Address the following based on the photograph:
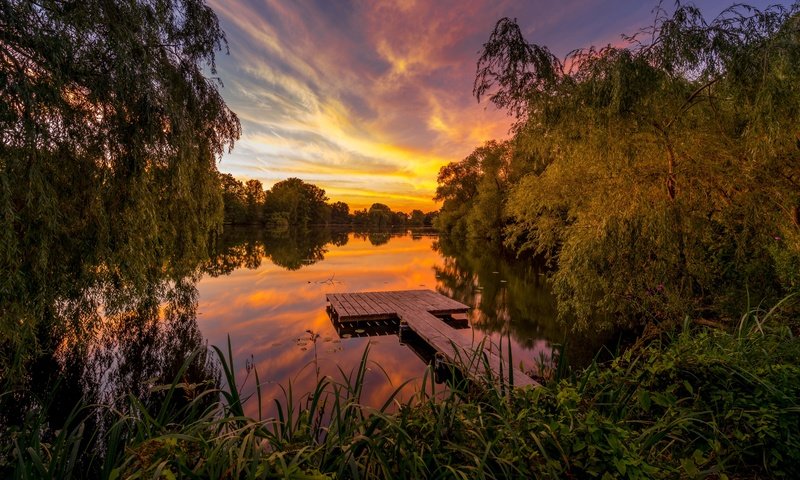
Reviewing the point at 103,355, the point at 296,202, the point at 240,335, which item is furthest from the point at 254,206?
the point at 103,355

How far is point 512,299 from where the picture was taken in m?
13.9

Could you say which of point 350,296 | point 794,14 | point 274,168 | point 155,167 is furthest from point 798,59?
point 274,168

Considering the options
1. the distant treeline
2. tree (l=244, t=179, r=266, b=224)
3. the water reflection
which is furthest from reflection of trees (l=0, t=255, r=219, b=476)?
tree (l=244, t=179, r=266, b=224)

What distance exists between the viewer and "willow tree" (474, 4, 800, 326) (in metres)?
5.58

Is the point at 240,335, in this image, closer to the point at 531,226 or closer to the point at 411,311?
the point at 411,311

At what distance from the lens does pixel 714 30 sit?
5551 millimetres

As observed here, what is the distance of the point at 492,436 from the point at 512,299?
12.6 m

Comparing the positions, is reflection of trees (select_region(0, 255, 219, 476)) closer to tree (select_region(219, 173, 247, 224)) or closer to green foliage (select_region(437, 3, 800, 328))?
green foliage (select_region(437, 3, 800, 328))

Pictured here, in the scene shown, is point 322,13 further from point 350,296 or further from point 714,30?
point 714,30

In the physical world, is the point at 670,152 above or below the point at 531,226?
above

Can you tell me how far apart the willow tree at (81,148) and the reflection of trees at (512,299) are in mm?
5373

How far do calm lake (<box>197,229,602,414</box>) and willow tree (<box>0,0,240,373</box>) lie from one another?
9.83 ft

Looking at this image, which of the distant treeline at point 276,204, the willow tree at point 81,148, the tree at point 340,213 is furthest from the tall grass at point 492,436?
the tree at point 340,213

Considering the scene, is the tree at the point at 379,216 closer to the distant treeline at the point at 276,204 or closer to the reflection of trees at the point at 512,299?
the distant treeline at the point at 276,204
